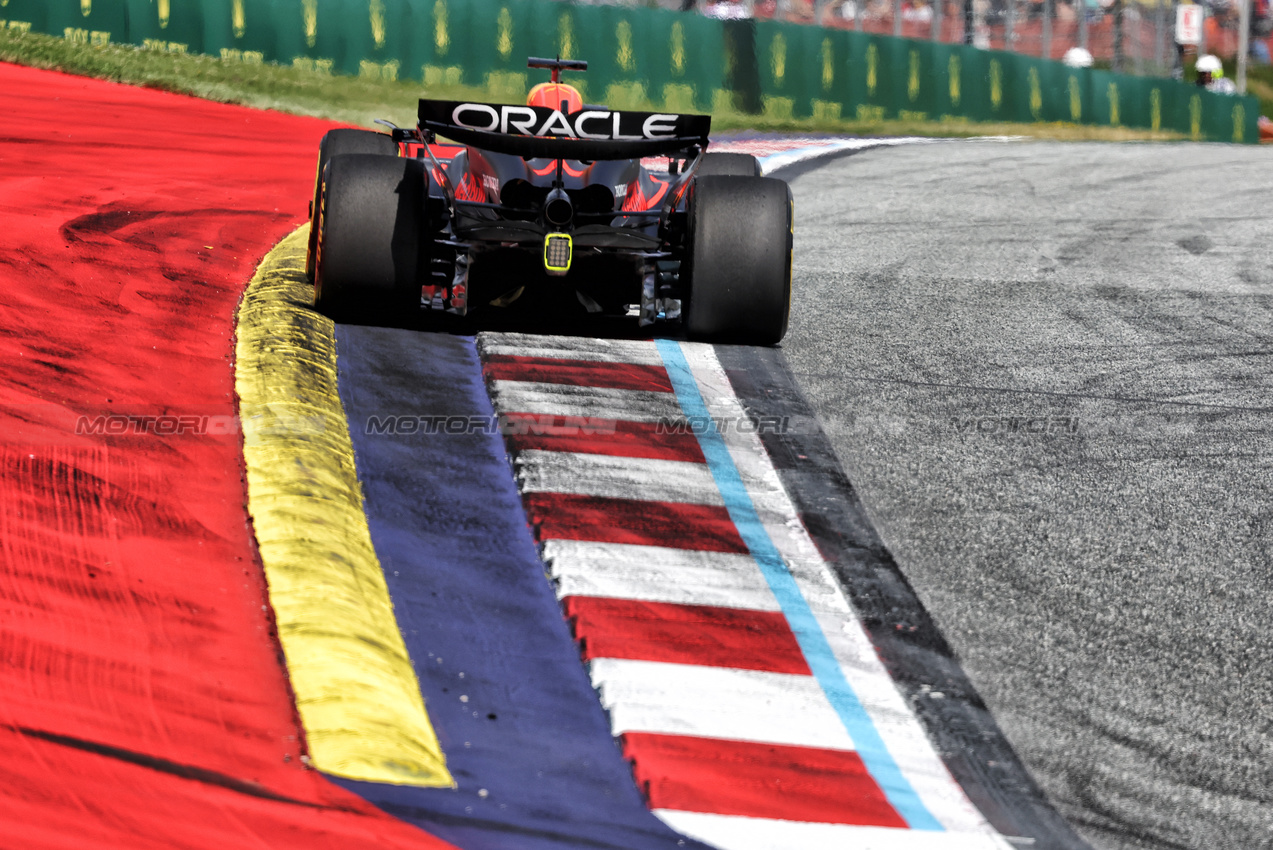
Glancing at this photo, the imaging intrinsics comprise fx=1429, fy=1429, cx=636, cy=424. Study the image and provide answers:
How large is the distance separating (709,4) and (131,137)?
1414 cm

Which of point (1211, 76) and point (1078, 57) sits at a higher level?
point (1078, 57)

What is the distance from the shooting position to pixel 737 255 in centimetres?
689

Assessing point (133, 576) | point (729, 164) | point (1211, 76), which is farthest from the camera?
point (1211, 76)

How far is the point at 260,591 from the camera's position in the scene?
14.1 ft

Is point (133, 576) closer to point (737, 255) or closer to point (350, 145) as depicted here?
point (737, 255)

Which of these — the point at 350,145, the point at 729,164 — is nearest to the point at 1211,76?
the point at 729,164

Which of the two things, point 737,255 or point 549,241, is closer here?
point 549,241

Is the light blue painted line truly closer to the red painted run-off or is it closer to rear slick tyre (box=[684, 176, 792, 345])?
rear slick tyre (box=[684, 176, 792, 345])

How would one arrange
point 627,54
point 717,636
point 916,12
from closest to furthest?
point 717,636, point 627,54, point 916,12

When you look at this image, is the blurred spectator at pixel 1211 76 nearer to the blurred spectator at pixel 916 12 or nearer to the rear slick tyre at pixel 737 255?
the blurred spectator at pixel 916 12

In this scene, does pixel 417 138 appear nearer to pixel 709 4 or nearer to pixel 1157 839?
pixel 1157 839

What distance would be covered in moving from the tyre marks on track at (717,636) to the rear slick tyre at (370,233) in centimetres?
69

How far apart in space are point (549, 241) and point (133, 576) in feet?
10.0

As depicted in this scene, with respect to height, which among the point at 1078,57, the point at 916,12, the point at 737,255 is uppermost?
the point at 916,12
